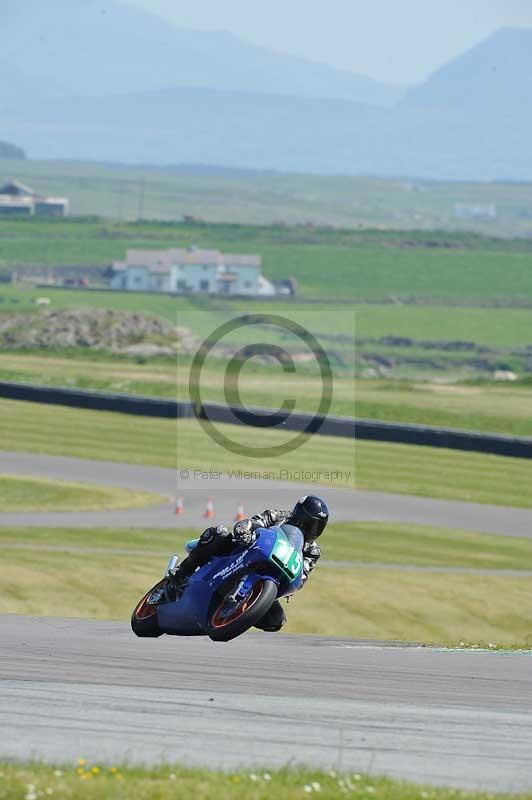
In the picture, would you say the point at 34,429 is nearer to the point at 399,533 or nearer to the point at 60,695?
the point at 399,533

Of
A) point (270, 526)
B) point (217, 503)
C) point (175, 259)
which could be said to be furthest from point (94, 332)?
point (270, 526)

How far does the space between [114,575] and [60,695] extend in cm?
1658

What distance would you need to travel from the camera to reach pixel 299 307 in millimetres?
154000

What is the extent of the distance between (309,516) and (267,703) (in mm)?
3720

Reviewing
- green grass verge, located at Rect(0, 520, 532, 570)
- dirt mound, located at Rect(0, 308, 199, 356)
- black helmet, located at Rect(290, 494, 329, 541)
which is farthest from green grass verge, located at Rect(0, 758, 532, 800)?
dirt mound, located at Rect(0, 308, 199, 356)

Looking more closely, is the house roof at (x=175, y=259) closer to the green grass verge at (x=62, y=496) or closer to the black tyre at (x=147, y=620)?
the green grass verge at (x=62, y=496)

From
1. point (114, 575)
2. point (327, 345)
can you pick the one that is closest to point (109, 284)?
point (327, 345)

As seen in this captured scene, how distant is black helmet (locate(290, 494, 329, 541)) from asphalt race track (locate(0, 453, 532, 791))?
50.3 inches

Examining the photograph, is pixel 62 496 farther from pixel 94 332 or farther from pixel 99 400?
pixel 94 332

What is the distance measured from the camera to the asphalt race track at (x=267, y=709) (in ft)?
32.6

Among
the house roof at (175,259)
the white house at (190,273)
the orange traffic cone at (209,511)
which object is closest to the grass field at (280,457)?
the orange traffic cone at (209,511)

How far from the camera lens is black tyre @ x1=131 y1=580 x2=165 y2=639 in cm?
1596

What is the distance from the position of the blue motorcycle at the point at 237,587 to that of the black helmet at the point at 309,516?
0.62 ft

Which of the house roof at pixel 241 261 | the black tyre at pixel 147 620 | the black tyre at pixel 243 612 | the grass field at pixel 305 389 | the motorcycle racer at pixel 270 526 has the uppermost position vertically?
the house roof at pixel 241 261
